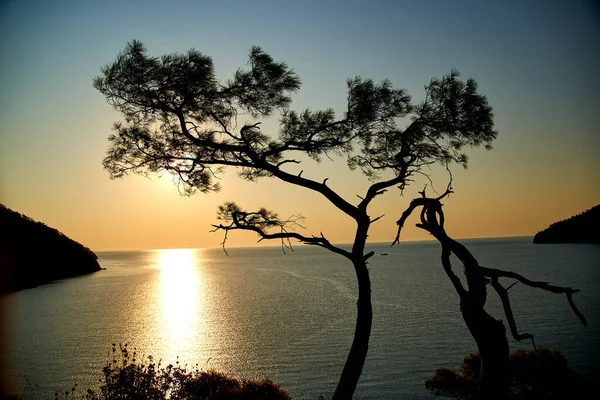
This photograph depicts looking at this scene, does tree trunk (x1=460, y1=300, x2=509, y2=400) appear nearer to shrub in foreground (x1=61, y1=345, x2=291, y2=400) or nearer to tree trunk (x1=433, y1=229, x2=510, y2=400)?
tree trunk (x1=433, y1=229, x2=510, y2=400)

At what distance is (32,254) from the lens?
253 feet

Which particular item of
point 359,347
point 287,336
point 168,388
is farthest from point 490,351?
point 287,336

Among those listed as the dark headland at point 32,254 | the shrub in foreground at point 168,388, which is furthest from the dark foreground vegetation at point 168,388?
the dark headland at point 32,254

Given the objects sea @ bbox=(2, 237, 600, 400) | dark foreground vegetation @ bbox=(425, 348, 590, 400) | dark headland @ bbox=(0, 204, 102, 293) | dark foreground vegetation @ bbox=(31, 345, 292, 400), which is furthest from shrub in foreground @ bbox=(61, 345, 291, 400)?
dark headland @ bbox=(0, 204, 102, 293)

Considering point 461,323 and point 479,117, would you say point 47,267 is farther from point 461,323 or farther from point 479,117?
point 479,117

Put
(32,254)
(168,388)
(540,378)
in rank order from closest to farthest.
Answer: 1. (168,388)
2. (540,378)
3. (32,254)

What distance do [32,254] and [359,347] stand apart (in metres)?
83.2

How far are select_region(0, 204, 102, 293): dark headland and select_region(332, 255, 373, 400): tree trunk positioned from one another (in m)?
59.5

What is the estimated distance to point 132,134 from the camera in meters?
10.2

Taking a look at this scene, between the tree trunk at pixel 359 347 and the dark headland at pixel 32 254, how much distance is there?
59.5 metres

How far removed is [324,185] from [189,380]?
645 centimetres

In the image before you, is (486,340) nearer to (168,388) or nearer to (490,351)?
(490,351)

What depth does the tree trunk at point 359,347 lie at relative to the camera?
368 inches

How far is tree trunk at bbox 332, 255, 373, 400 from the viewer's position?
9352mm
